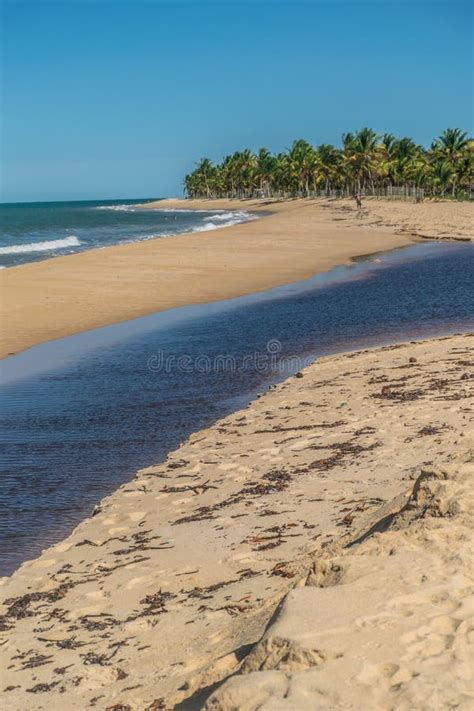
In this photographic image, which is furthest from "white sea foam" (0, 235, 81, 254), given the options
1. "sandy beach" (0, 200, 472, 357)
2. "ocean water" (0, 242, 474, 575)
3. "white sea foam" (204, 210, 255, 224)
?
"ocean water" (0, 242, 474, 575)

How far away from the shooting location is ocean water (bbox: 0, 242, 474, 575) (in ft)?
30.8

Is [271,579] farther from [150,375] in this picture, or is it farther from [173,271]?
[173,271]

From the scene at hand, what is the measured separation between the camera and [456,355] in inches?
534

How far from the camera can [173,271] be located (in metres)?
32.4

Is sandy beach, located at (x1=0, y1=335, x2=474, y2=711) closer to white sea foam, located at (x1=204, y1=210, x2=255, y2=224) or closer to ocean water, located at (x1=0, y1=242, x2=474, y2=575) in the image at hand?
ocean water, located at (x1=0, y1=242, x2=474, y2=575)

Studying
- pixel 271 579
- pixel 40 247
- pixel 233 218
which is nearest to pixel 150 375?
pixel 271 579

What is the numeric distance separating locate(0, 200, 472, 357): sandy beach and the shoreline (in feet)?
0.11

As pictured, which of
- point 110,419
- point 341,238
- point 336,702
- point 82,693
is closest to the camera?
point 336,702

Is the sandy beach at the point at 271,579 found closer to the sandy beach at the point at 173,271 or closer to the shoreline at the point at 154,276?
the sandy beach at the point at 173,271

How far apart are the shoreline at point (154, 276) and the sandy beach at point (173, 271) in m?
0.03

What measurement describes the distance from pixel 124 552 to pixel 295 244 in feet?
127

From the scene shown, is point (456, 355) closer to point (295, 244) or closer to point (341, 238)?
point (295, 244)

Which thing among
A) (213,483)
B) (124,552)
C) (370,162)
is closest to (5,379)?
(213,483)

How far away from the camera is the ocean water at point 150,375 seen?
9.38 meters
